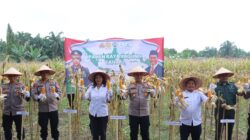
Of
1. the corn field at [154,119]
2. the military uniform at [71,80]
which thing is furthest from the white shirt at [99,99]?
the military uniform at [71,80]

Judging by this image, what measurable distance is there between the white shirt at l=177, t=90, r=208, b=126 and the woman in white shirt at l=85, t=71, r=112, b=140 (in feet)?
3.30

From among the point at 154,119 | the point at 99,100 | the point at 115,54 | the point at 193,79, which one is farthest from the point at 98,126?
the point at 115,54

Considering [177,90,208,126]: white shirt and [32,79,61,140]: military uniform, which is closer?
[177,90,208,126]: white shirt

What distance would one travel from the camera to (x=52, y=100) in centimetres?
450

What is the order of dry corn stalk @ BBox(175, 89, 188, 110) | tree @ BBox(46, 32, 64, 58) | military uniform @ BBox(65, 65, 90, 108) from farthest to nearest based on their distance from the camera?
tree @ BBox(46, 32, 64, 58) → military uniform @ BBox(65, 65, 90, 108) → dry corn stalk @ BBox(175, 89, 188, 110)

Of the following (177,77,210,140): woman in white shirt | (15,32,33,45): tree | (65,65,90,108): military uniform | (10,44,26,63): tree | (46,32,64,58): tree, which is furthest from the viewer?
(15,32,33,45): tree

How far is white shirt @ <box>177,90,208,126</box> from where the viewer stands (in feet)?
12.8

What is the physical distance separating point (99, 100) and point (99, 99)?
0.05 feet

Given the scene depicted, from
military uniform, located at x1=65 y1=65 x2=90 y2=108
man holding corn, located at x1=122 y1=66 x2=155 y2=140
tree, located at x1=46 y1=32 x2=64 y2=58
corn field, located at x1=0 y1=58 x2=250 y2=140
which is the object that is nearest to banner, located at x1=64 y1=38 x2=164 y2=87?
military uniform, located at x1=65 y1=65 x2=90 y2=108

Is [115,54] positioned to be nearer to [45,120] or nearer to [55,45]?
[45,120]

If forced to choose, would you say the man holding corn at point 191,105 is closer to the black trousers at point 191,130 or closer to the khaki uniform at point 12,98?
the black trousers at point 191,130

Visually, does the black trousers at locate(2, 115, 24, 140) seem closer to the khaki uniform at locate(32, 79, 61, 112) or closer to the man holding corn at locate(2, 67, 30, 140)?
the man holding corn at locate(2, 67, 30, 140)

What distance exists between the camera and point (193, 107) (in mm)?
3898

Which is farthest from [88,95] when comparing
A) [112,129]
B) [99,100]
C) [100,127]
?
[112,129]
